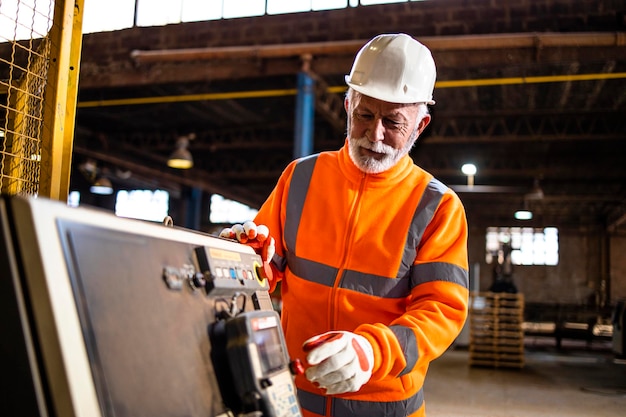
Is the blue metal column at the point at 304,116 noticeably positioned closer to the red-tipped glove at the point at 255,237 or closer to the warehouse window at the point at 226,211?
the red-tipped glove at the point at 255,237

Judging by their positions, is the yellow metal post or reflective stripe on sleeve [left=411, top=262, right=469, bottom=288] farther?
reflective stripe on sleeve [left=411, top=262, right=469, bottom=288]

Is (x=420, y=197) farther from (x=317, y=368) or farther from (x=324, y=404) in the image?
(x=317, y=368)

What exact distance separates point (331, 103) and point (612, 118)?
19.4ft

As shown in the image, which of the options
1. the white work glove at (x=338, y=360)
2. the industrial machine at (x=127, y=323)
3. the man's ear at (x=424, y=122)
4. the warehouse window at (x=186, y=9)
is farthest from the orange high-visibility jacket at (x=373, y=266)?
the warehouse window at (x=186, y=9)

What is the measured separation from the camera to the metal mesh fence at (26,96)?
5.01 feet

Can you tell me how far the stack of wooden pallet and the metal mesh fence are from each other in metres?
10.4

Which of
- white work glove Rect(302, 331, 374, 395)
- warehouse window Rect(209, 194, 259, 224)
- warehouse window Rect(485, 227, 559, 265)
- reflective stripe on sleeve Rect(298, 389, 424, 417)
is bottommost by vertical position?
reflective stripe on sleeve Rect(298, 389, 424, 417)

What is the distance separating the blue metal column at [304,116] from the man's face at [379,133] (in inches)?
277

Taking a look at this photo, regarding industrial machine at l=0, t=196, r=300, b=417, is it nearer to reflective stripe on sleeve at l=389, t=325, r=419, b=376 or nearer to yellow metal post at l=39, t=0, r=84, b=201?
reflective stripe on sleeve at l=389, t=325, r=419, b=376

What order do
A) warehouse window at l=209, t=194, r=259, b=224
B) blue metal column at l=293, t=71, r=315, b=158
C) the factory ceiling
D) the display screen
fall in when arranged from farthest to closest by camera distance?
warehouse window at l=209, t=194, r=259, b=224
blue metal column at l=293, t=71, r=315, b=158
the factory ceiling
the display screen

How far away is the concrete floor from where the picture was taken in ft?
23.9

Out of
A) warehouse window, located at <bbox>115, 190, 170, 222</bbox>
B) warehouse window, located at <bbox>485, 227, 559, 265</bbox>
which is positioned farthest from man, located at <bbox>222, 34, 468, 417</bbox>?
warehouse window, located at <bbox>485, 227, 559, 265</bbox>

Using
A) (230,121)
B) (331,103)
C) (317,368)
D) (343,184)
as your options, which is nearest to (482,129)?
(331,103)

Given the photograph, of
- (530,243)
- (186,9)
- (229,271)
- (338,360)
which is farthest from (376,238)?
(530,243)
